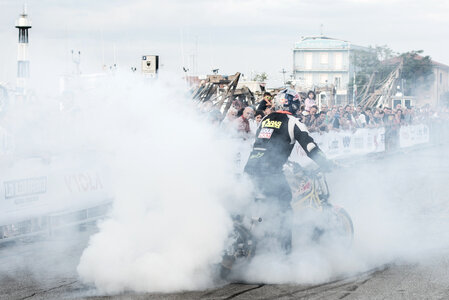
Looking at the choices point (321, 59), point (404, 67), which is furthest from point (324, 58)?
point (404, 67)

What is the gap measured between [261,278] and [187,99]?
80.6 inches

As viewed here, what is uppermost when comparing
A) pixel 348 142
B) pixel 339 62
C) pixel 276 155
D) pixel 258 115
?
pixel 339 62

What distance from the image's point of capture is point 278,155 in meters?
6.82

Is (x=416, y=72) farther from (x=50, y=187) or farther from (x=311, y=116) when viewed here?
(x=50, y=187)

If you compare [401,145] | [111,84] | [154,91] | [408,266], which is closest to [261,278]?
[408,266]

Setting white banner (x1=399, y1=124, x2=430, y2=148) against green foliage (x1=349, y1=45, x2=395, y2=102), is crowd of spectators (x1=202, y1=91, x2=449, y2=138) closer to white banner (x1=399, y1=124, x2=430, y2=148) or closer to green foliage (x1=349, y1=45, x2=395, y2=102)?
white banner (x1=399, y1=124, x2=430, y2=148)

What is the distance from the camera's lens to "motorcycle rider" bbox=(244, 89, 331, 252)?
22.1 feet

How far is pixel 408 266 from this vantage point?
23.3 ft

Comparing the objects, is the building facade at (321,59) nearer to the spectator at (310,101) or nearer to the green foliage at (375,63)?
the green foliage at (375,63)

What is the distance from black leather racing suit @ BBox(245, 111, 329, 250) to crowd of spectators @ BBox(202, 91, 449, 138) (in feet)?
14.0

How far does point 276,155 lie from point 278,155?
20 mm

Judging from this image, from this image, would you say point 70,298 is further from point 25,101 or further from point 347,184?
point 347,184

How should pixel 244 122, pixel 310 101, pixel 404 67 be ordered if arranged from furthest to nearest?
pixel 404 67 < pixel 310 101 < pixel 244 122

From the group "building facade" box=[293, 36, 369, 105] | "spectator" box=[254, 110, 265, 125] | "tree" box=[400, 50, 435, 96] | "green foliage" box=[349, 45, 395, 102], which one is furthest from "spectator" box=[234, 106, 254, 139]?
"building facade" box=[293, 36, 369, 105]
